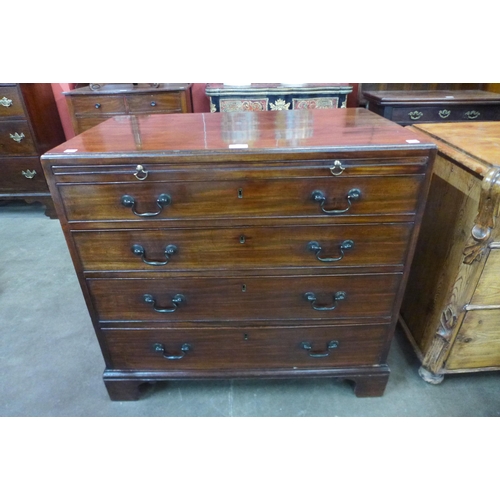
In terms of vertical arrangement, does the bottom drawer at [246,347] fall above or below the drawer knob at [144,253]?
below

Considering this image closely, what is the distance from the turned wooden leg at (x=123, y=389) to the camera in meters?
1.25

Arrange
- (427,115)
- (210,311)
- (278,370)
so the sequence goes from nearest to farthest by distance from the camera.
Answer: (210,311), (278,370), (427,115)

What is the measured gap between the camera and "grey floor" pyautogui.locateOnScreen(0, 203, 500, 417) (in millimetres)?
1255

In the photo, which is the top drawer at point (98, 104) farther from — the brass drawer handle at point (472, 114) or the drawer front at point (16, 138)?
the brass drawer handle at point (472, 114)

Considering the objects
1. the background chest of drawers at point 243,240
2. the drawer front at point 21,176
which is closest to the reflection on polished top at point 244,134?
the background chest of drawers at point 243,240

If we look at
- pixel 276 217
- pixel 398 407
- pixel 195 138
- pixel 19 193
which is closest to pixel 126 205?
pixel 195 138

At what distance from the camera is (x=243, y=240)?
986 millimetres

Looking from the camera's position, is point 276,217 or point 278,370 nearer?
point 276,217

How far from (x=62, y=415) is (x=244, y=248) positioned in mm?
919

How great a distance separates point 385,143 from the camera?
2.91 ft

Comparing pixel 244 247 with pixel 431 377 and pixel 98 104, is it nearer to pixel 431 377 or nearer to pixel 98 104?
pixel 431 377

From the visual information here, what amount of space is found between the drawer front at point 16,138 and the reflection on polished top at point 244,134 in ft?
5.40

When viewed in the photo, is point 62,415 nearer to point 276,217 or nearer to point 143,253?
point 143,253

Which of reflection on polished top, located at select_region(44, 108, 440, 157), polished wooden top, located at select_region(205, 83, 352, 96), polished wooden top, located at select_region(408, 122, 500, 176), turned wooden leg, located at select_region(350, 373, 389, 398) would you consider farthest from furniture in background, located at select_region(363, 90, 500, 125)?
turned wooden leg, located at select_region(350, 373, 389, 398)
